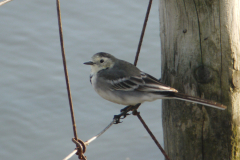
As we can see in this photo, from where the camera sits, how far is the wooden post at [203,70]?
3291 mm

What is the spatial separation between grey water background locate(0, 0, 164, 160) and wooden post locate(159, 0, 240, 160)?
2.80 m

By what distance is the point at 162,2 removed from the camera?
3.54m

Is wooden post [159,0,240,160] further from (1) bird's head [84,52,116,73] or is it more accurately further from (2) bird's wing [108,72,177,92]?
(1) bird's head [84,52,116,73]

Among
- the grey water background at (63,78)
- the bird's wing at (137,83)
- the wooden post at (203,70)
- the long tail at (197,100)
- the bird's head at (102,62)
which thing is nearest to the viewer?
the long tail at (197,100)

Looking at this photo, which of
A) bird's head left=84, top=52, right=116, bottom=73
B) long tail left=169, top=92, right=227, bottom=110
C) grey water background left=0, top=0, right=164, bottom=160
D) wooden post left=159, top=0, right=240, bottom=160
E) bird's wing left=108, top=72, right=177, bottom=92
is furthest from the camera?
grey water background left=0, top=0, right=164, bottom=160

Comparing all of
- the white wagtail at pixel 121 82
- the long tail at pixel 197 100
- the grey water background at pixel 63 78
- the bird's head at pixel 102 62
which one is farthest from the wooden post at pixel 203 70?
the grey water background at pixel 63 78

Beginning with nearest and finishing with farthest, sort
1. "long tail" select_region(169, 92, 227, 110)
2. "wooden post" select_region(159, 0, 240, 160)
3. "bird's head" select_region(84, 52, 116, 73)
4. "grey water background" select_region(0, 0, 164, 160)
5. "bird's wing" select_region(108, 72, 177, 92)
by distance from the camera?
1. "long tail" select_region(169, 92, 227, 110)
2. "wooden post" select_region(159, 0, 240, 160)
3. "bird's wing" select_region(108, 72, 177, 92)
4. "bird's head" select_region(84, 52, 116, 73)
5. "grey water background" select_region(0, 0, 164, 160)

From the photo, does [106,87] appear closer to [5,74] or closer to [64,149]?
[64,149]

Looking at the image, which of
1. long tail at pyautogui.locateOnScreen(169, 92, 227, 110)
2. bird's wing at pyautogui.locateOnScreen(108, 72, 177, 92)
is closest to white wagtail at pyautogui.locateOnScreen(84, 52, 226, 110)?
bird's wing at pyautogui.locateOnScreen(108, 72, 177, 92)

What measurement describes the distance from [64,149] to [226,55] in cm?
357

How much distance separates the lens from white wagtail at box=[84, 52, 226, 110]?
411 cm

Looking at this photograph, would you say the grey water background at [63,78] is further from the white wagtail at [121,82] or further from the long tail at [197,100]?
the long tail at [197,100]

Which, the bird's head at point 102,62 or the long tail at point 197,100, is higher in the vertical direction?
the bird's head at point 102,62

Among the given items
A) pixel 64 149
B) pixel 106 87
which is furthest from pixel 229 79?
pixel 64 149
